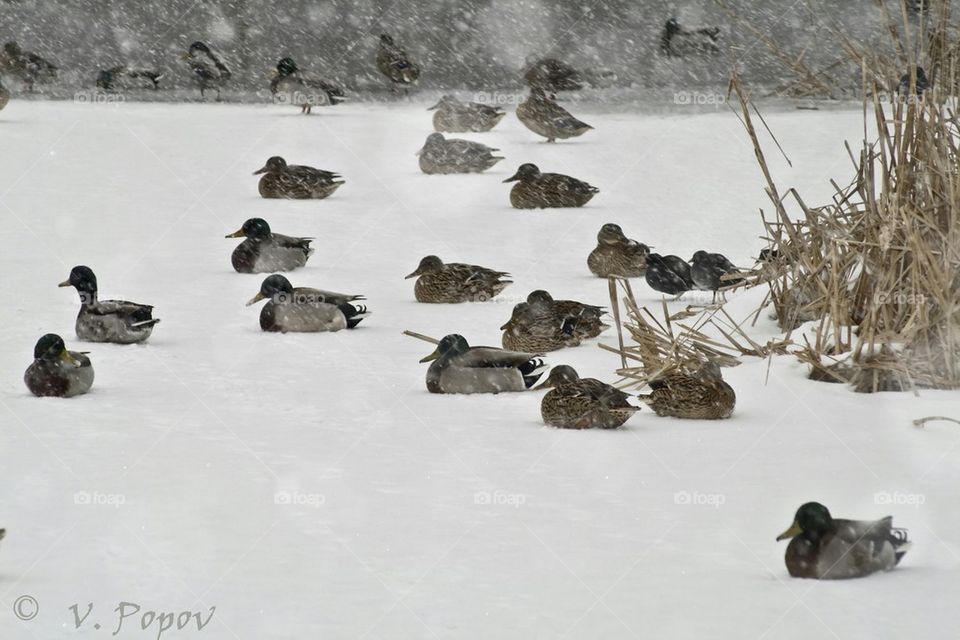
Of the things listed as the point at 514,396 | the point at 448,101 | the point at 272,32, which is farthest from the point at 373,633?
the point at 272,32

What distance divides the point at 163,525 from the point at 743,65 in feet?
49.1

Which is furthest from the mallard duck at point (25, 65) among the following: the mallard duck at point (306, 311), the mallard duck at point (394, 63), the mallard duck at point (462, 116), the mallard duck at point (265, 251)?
the mallard duck at point (306, 311)

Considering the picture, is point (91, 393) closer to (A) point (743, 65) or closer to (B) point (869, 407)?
(B) point (869, 407)

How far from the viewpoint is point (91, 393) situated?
650cm

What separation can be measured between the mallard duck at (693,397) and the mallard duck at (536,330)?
146cm

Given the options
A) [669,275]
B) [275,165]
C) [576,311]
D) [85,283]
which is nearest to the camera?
[576,311]

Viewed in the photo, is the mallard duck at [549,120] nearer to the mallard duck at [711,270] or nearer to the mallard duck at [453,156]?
the mallard duck at [453,156]

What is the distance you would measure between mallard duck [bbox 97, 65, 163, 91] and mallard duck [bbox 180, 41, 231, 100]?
1.59 feet

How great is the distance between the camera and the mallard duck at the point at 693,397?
19.9ft

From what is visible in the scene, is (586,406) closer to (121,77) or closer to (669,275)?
(669,275)

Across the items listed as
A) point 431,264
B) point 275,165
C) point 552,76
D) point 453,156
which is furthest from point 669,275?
point 552,76

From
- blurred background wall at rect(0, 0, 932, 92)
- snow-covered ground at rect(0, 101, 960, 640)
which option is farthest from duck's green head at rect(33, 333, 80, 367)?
blurred background wall at rect(0, 0, 932, 92)

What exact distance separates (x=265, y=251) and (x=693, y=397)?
4532 mm

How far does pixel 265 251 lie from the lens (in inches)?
386
